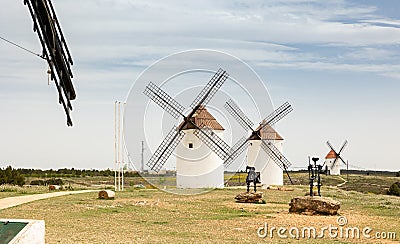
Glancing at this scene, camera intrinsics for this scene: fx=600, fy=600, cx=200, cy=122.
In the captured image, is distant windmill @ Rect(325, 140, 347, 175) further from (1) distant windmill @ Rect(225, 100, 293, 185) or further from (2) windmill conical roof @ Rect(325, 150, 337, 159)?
(1) distant windmill @ Rect(225, 100, 293, 185)

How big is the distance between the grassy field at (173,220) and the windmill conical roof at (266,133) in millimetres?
22638

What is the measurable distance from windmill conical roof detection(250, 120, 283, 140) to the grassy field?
2264cm

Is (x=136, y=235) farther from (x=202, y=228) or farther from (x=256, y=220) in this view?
(x=256, y=220)

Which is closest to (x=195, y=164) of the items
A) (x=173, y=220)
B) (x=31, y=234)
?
(x=173, y=220)

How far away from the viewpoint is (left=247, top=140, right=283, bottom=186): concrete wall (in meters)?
50.2

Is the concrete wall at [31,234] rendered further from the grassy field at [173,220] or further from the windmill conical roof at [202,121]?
the windmill conical roof at [202,121]

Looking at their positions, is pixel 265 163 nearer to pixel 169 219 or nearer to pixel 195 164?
pixel 195 164

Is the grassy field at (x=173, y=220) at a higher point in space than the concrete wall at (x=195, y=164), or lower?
lower

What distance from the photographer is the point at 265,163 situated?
50.8 metres

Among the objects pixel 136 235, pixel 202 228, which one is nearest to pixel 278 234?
pixel 202 228

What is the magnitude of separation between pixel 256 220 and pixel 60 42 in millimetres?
12126

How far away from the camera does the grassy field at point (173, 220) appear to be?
15.1 metres

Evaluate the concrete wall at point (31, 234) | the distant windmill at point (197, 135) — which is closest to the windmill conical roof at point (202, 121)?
the distant windmill at point (197, 135)

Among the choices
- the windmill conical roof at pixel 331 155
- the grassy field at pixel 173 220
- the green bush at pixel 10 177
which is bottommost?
the grassy field at pixel 173 220
